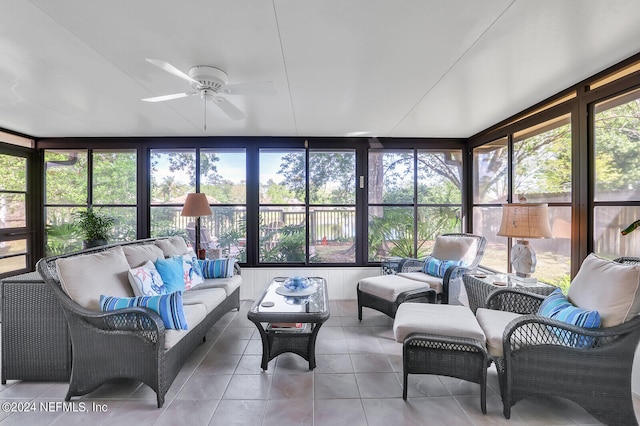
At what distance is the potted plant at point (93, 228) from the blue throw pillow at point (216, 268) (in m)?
1.63

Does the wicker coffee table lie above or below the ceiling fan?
below

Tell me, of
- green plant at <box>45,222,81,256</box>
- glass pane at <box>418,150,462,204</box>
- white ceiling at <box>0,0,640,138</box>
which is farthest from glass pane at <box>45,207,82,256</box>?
glass pane at <box>418,150,462,204</box>

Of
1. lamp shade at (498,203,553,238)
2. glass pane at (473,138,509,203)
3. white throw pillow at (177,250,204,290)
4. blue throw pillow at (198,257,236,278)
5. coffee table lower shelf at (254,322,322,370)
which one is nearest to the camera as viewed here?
coffee table lower shelf at (254,322,322,370)

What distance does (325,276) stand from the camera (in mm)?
4391

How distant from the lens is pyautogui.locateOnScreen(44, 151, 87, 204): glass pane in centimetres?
438

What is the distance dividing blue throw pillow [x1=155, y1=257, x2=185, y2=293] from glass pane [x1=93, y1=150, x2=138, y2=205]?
215 centimetres

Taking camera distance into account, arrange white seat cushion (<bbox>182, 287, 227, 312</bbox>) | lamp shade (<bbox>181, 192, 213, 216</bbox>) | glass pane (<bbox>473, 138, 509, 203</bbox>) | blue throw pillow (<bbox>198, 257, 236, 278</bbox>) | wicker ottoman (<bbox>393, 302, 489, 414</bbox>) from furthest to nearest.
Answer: glass pane (<bbox>473, 138, 509, 203</bbox>) → blue throw pillow (<bbox>198, 257, 236, 278</bbox>) → lamp shade (<bbox>181, 192, 213, 216</bbox>) → white seat cushion (<bbox>182, 287, 227, 312</bbox>) → wicker ottoman (<bbox>393, 302, 489, 414</bbox>)

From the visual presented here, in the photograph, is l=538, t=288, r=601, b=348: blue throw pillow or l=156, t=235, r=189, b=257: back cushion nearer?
l=538, t=288, r=601, b=348: blue throw pillow

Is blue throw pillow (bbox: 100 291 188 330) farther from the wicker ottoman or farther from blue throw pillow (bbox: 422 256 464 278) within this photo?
blue throw pillow (bbox: 422 256 464 278)

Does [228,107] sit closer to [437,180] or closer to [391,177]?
[391,177]

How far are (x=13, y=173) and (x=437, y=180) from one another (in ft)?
20.8

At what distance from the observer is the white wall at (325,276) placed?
4359 mm

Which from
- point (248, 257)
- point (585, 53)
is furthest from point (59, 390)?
point (585, 53)

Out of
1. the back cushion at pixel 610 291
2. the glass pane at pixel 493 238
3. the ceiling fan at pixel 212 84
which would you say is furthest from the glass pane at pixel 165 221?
the back cushion at pixel 610 291
